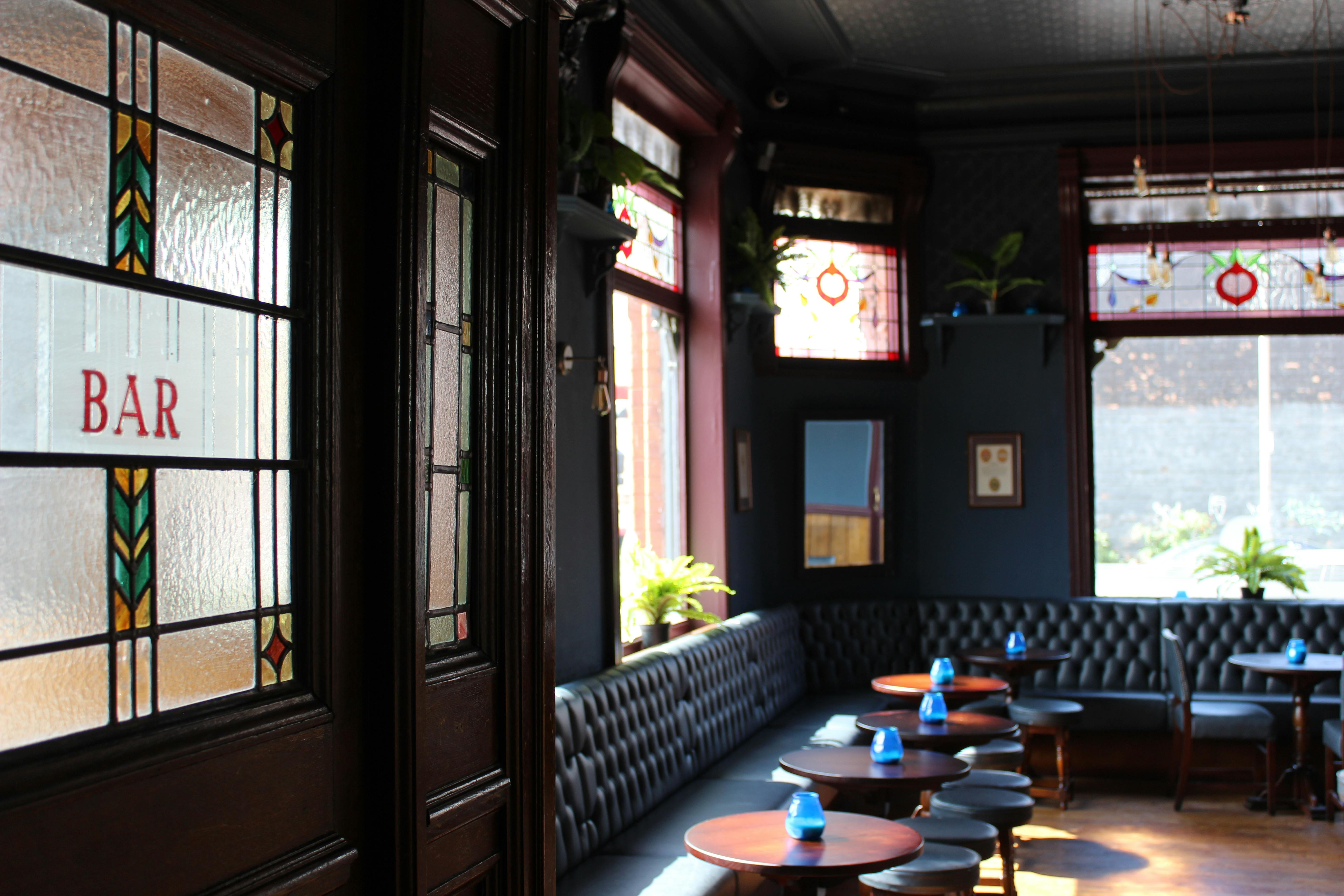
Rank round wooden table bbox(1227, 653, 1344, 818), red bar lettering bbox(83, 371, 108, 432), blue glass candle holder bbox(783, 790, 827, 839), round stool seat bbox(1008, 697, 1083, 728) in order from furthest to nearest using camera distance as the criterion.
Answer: round stool seat bbox(1008, 697, 1083, 728)
round wooden table bbox(1227, 653, 1344, 818)
blue glass candle holder bbox(783, 790, 827, 839)
red bar lettering bbox(83, 371, 108, 432)

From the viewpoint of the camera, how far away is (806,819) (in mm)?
3246

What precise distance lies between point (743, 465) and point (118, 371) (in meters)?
5.42

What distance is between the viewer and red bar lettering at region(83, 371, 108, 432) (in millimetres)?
1417

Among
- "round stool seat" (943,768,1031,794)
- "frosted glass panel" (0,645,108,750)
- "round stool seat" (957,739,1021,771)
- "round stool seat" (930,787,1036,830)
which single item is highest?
"frosted glass panel" (0,645,108,750)

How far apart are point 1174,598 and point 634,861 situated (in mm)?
4793

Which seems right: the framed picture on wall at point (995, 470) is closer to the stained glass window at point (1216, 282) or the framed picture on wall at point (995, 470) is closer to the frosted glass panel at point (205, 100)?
the stained glass window at point (1216, 282)

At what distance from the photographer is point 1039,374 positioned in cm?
763

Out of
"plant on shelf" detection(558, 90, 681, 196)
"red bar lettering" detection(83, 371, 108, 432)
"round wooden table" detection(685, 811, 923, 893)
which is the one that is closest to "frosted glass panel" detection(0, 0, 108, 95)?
"red bar lettering" detection(83, 371, 108, 432)

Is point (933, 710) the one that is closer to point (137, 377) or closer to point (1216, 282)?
point (137, 377)

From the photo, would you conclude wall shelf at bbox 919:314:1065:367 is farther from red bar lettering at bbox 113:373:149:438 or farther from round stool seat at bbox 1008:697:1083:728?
red bar lettering at bbox 113:373:149:438

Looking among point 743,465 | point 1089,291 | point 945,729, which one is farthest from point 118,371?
point 1089,291

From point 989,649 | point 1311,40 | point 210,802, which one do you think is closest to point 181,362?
point 210,802

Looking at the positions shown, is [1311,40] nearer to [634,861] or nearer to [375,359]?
[634,861]

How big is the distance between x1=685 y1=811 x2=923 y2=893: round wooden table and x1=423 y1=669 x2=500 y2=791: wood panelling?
1.14 meters
